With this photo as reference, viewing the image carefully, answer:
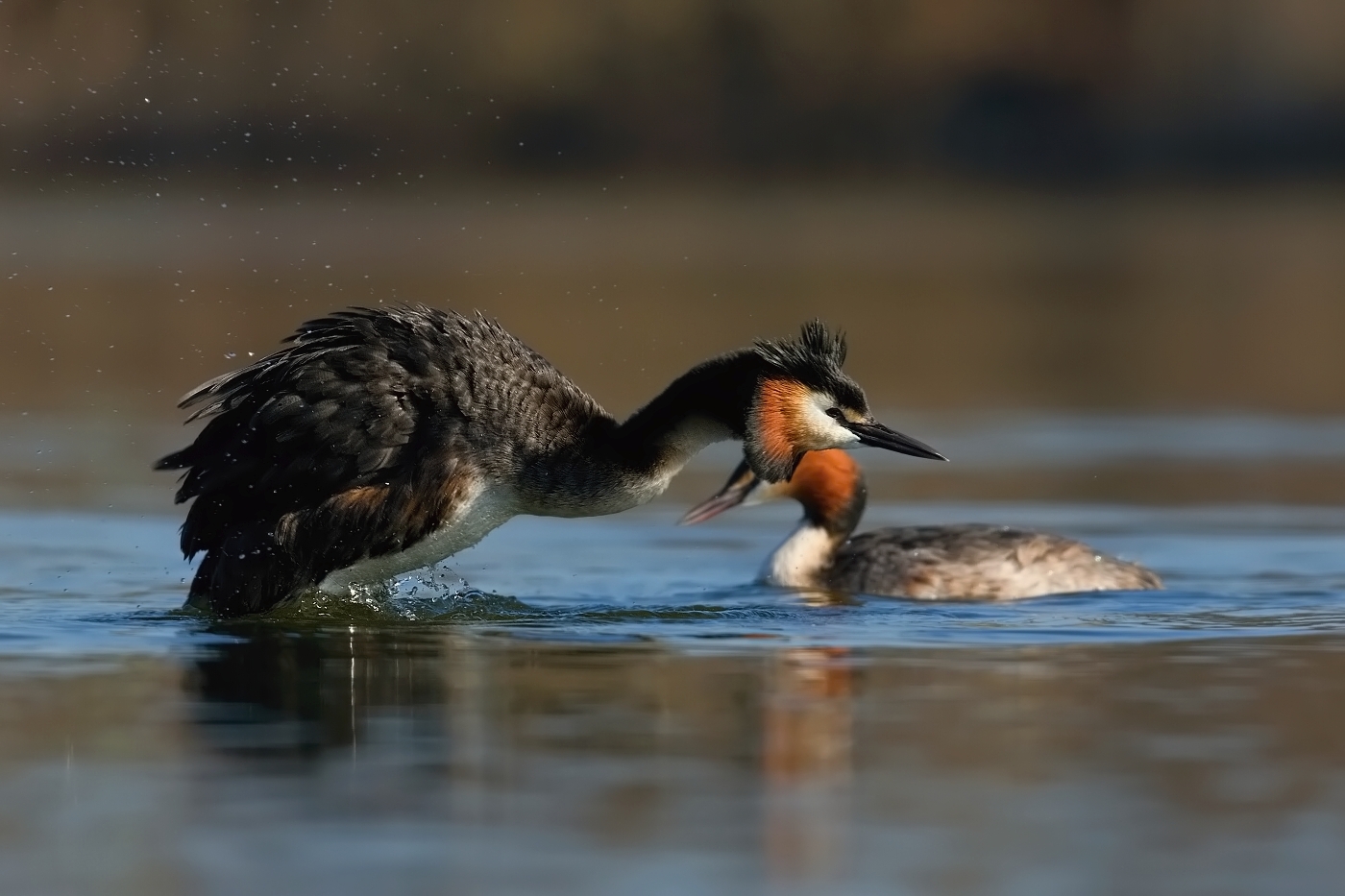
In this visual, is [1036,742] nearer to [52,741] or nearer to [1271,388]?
[52,741]

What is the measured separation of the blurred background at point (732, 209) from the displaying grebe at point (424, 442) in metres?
3.94

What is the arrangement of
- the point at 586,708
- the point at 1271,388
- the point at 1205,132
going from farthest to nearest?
the point at 1205,132, the point at 1271,388, the point at 586,708

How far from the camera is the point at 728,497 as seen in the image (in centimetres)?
1346

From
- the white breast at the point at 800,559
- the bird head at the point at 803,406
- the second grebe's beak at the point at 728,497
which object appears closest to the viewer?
the bird head at the point at 803,406

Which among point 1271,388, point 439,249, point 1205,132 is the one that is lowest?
point 1271,388

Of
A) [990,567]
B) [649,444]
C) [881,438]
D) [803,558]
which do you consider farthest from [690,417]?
[803,558]

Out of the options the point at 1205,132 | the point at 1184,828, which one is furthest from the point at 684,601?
the point at 1205,132

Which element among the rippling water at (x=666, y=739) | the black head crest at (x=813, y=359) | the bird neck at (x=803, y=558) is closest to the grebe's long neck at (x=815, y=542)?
the bird neck at (x=803, y=558)

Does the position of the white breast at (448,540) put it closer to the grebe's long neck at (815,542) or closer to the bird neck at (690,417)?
the bird neck at (690,417)

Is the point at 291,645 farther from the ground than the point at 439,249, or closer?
closer

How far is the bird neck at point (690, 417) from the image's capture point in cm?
1059

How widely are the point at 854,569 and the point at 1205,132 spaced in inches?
1809

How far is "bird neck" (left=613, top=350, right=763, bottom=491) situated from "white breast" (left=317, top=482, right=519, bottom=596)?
524 millimetres

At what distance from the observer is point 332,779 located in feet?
24.1
